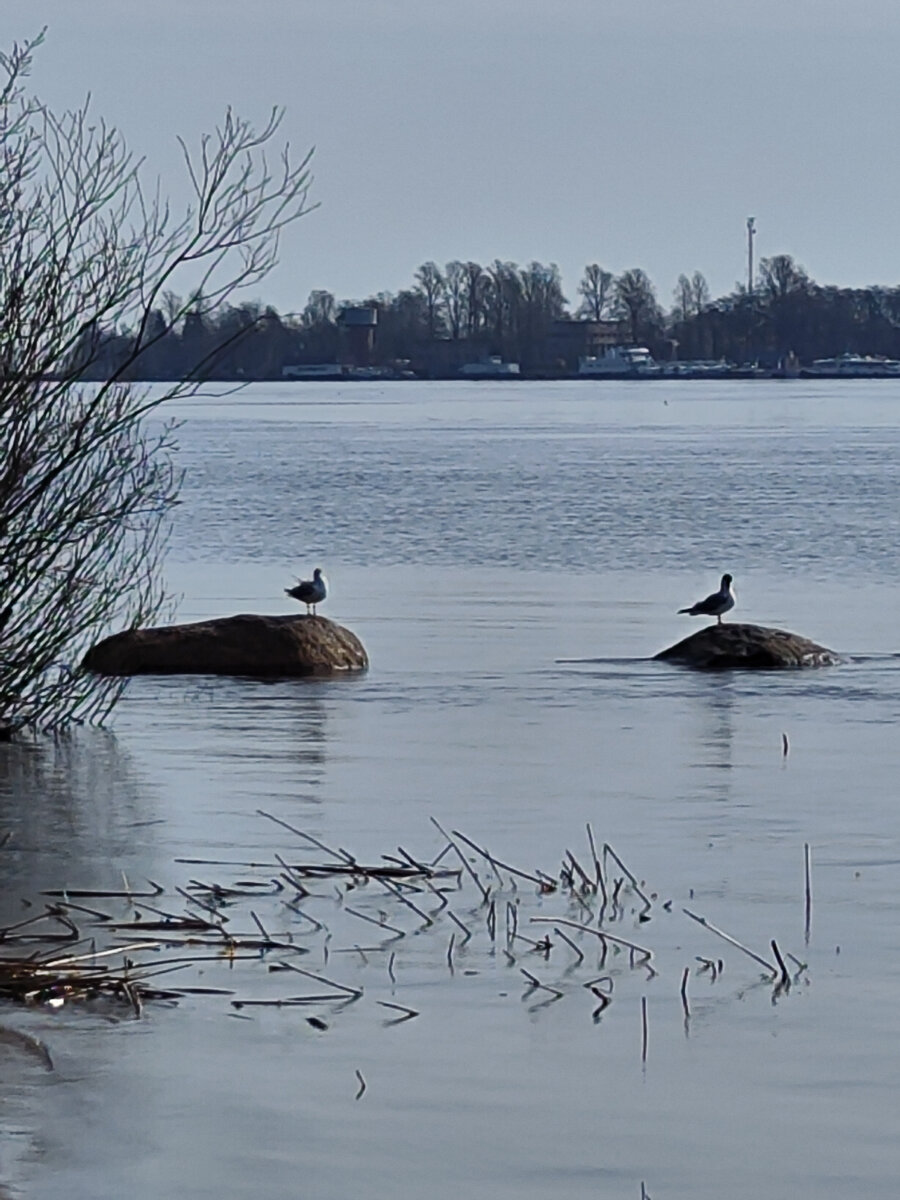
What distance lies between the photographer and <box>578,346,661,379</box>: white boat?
568 ft

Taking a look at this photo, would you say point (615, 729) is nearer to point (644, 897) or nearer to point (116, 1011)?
point (644, 897)

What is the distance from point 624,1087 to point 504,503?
128 feet

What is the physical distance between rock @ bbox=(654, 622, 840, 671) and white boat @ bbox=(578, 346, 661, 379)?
15159cm

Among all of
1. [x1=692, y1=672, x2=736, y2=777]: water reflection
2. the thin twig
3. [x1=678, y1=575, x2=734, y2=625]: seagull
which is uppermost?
the thin twig

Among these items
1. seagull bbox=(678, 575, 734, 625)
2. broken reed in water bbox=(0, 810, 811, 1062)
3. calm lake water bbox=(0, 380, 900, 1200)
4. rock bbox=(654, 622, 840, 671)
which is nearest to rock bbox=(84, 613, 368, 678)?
calm lake water bbox=(0, 380, 900, 1200)

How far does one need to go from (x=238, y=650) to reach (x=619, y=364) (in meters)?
154

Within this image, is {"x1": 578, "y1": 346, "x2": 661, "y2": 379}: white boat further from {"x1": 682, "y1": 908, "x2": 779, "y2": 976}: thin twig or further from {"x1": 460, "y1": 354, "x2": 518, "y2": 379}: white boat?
{"x1": 682, "y1": 908, "x2": 779, "y2": 976}: thin twig

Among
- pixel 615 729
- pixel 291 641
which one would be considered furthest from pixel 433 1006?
pixel 291 641

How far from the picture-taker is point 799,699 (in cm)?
1961

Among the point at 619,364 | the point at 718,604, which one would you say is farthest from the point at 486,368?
the point at 718,604

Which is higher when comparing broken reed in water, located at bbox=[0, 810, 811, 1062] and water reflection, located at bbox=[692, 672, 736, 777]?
broken reed in water, located at bbox=[0, 810, 811, 1062]

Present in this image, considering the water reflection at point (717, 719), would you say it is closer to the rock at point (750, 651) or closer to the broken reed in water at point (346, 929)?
the rock at point (750, 651)

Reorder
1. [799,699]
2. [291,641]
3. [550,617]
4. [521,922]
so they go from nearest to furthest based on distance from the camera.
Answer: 1. [521,922]
2. [799,699]
3. [291,641]
4. [550,617]

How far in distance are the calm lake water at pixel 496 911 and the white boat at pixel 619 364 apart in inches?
5631
